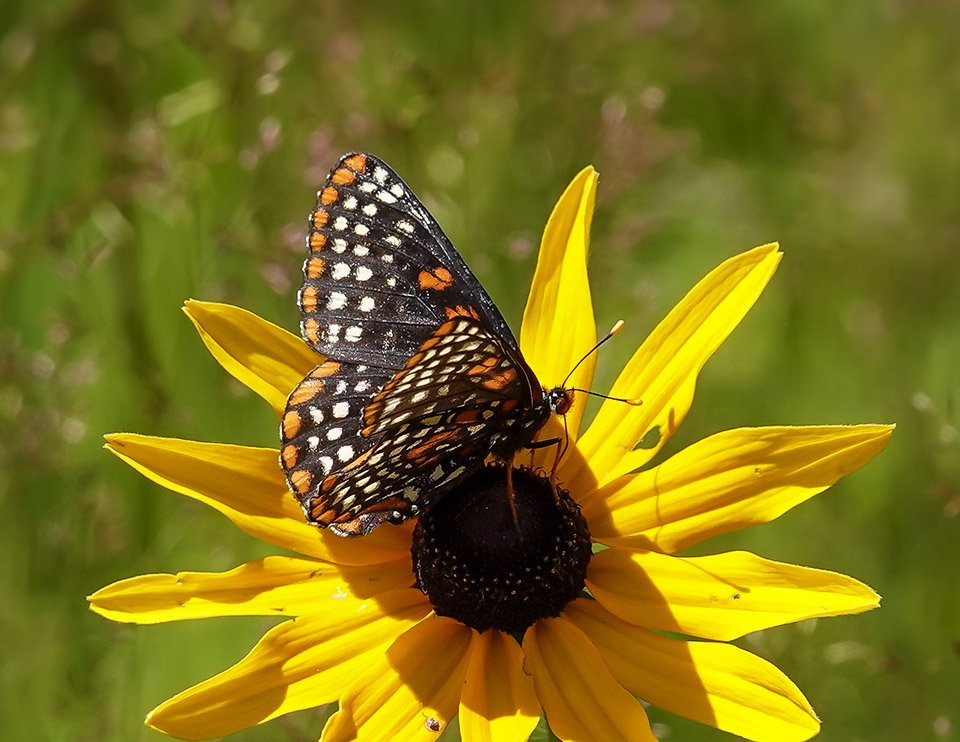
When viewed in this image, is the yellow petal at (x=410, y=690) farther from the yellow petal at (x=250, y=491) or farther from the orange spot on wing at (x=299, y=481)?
the orange spot on wing at (x=299, y=481)

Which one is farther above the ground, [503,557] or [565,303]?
[565,303]

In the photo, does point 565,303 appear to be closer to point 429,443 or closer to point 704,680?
point 429,443

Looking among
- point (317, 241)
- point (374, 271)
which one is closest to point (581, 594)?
point (374, 271)

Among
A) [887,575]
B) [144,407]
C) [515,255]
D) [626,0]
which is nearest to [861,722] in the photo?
[887,575]

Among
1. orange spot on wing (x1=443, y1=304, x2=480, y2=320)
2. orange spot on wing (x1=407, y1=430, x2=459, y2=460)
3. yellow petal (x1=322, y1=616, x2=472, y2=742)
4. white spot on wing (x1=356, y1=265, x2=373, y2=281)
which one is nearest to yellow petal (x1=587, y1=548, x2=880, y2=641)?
yellow petal (x1=322, y1=616, x2=472, y2=742)

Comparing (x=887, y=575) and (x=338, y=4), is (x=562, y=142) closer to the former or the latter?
(x=338, y=4)

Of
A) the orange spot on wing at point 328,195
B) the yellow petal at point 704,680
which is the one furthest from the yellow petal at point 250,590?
the orange spot on wing at point 328,195
